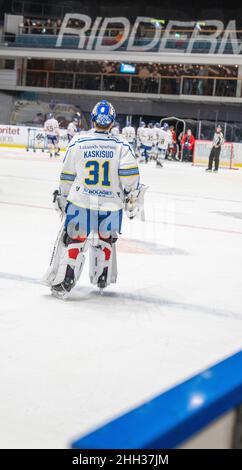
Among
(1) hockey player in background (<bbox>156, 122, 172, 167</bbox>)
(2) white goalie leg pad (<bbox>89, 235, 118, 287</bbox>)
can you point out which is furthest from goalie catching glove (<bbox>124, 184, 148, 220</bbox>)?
(1) hockey player in background (<bbox>156, 122, 172, 167</bbox>)

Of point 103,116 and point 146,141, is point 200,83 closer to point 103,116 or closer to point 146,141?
point 146,141

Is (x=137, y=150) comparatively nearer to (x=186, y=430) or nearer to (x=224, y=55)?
(x=224, y=55)

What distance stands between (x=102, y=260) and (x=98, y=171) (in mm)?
639

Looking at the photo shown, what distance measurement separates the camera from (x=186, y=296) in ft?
18.9

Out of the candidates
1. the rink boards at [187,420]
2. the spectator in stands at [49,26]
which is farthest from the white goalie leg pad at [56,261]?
the spectator in stands at [49,26]

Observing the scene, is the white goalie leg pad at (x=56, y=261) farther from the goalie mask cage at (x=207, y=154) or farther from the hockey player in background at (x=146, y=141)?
the goalie mask cage at (x=207, y=154)

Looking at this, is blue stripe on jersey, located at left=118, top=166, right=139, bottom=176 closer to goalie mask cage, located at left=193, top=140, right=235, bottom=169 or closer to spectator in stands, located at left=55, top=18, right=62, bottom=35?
goalie mask cage, located at left=193, top=140, right=235, bottom=169

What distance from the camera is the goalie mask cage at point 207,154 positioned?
90.5ft

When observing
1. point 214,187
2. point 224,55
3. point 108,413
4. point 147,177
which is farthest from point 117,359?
point 224,55

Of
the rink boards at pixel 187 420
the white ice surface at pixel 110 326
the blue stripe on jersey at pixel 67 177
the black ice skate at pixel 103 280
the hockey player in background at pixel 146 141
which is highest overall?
the hockey player in background at pixel 146 141

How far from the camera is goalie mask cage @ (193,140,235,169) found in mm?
27587

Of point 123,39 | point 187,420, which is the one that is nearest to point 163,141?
point 123,39

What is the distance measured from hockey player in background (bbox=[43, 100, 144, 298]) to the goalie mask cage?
22385 mm

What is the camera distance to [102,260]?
17.9 ft
